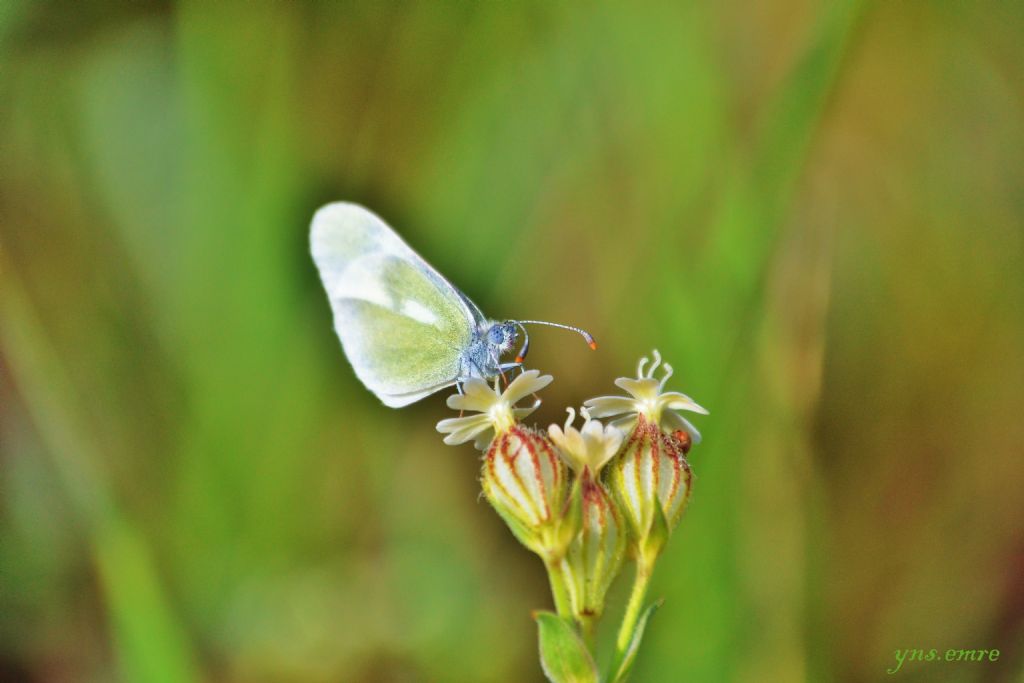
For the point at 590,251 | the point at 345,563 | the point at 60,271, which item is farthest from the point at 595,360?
the point at 60,271

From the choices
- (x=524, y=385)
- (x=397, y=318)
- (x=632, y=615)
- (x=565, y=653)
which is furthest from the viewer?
(x=397, y=318)

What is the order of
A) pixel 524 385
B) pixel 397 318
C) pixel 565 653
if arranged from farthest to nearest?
pixel 397 318, pixel 524 385, pixel 565 653

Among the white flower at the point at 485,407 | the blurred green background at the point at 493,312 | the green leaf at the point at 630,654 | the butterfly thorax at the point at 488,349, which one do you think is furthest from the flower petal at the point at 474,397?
the blurred green background at the point at 493,312

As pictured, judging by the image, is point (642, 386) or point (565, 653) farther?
point (642, 386)

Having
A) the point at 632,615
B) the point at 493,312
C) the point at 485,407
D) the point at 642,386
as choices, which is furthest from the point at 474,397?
the point at 493,312

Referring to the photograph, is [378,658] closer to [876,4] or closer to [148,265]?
[148,265]

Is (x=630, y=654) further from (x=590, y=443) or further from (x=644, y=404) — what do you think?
(x=644, y=404)

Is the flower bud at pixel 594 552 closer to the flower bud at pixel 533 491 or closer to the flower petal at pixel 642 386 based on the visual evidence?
the flower bud at pixel 533 491
